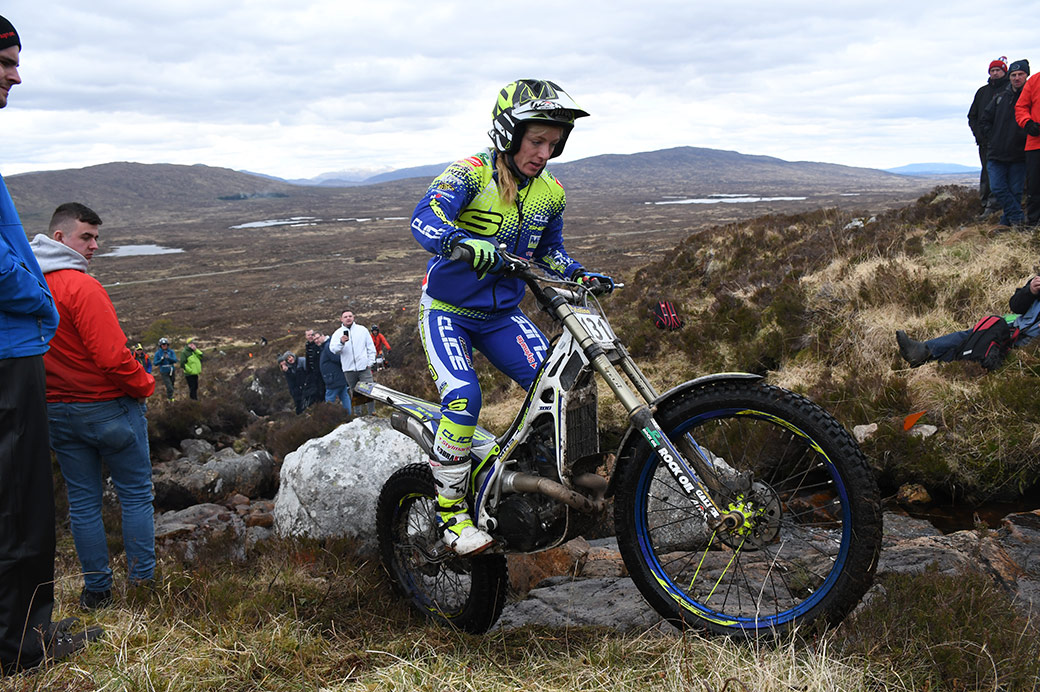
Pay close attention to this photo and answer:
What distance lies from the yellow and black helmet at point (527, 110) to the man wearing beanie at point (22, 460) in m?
2.43

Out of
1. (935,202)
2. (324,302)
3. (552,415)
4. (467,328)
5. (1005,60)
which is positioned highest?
(1005,60)

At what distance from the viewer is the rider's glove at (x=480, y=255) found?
3324 mm

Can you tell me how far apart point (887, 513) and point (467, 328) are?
12.7ft

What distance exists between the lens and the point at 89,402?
466 cm

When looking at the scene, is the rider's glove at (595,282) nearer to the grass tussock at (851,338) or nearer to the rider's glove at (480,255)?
the rider's glove at (480,255)

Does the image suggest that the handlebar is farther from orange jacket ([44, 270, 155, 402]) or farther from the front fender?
orange jacket ([44, 270, 155, 402])

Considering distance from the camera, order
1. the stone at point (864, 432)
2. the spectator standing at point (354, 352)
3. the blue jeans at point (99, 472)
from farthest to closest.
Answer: the spectator standing at point (354, 352)
the stone at point (864, 432)
the blue jeans at point (99, 472)

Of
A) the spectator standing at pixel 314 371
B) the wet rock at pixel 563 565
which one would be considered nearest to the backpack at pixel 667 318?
the wet rock at pixel 563 565

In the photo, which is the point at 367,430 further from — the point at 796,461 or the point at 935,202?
the point at 935,202

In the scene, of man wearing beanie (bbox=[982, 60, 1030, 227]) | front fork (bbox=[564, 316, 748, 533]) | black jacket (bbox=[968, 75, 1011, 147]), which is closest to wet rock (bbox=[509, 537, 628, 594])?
front fork (bbox=[564, 316, 748, 533])

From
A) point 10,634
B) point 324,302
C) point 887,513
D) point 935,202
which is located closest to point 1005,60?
point 935,202

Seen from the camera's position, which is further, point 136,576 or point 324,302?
point 324,302

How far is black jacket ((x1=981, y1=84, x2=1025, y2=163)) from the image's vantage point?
11367mm

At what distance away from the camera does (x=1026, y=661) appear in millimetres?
2525
